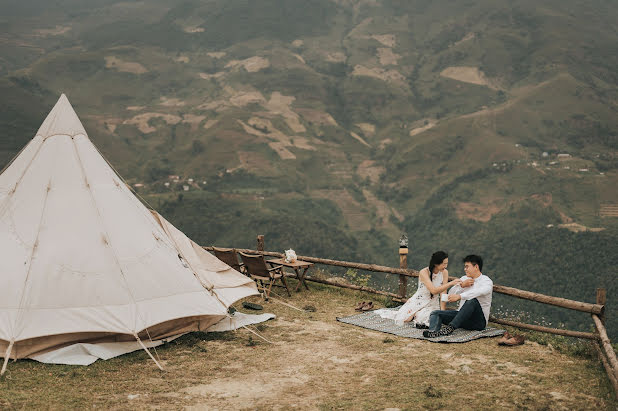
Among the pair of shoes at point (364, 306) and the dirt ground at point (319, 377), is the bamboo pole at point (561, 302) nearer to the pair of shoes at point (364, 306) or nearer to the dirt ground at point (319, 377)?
the dirt ground at point (319, 377)

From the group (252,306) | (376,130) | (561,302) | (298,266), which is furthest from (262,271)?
(376,130)

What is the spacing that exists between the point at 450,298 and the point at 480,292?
0.38 m

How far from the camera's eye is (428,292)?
7.41m

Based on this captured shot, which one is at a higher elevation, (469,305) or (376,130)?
(469,305)

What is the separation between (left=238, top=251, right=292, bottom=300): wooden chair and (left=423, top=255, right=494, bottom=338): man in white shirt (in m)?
3.33

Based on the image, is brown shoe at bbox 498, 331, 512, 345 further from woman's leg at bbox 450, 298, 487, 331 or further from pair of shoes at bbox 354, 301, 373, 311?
pair of shoes at bbox 354, 301, 373, 311

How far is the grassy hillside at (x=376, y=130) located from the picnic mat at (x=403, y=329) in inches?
1458

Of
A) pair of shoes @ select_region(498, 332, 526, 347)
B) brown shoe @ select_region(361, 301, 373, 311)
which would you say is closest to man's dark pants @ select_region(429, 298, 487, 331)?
pair of shoes @ select_region(498, 332, 526, 347)

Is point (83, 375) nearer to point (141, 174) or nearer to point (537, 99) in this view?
point (141, 174)

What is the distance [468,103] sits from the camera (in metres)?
152

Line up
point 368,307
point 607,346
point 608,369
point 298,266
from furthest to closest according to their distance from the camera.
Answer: point 298,266
point 368,307
point 607,346
point 608,369

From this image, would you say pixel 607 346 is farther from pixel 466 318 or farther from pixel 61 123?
pixel 61 123

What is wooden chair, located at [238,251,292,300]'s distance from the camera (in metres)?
9.55

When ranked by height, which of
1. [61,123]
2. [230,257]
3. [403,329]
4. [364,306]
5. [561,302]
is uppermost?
[61,123]
